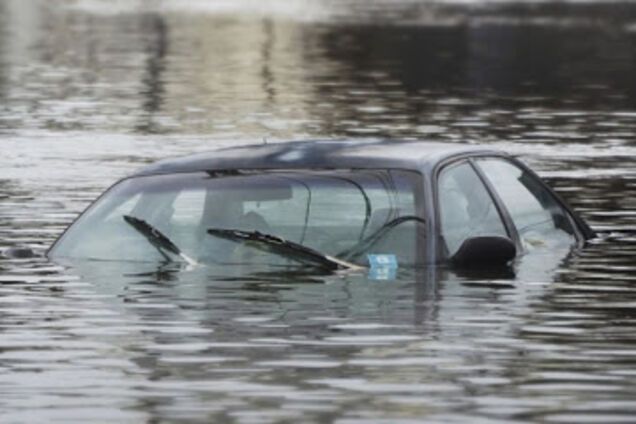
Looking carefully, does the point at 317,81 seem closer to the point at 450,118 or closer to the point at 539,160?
the point at 450,118

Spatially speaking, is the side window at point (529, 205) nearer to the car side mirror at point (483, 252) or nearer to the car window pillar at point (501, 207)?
the car window pillar at point (501, 207)

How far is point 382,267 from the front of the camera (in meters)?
15.7

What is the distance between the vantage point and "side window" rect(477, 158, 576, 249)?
1698cm

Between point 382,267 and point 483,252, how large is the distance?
0.52 meters

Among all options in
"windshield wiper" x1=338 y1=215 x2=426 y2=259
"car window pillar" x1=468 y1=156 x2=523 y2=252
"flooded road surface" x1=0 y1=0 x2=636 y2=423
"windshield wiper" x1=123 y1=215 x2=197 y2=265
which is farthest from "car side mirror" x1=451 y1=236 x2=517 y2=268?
"windshield wiper" x1=123 y1=215 x2=197 y2=265

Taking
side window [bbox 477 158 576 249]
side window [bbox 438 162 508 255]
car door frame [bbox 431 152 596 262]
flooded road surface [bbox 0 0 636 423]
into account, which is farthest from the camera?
side window [bbox 477 158 576 249]

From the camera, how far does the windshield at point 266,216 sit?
15.8 m

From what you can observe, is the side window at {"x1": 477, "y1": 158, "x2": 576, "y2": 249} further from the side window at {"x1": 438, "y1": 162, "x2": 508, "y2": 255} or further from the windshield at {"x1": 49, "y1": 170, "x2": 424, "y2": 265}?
the windshield at {"x1": 49, "y1": 170, "x2": 424, "y2": 265}

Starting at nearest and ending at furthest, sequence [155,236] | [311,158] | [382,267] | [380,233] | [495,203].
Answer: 1. [382,267]
2. [380,233]
3. [155,236]
4. [311,158]
5. [495,203]

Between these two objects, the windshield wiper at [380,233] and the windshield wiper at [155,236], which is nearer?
the windshield wiper at [380,233]

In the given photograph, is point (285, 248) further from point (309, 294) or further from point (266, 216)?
point (309, 294)

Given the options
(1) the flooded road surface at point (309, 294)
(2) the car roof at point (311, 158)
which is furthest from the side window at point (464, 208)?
(1) the flooded road surface at point (309, 294)

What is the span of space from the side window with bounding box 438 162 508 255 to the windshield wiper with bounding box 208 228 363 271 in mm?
603

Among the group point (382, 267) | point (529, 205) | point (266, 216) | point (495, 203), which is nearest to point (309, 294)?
point (382, 267)
